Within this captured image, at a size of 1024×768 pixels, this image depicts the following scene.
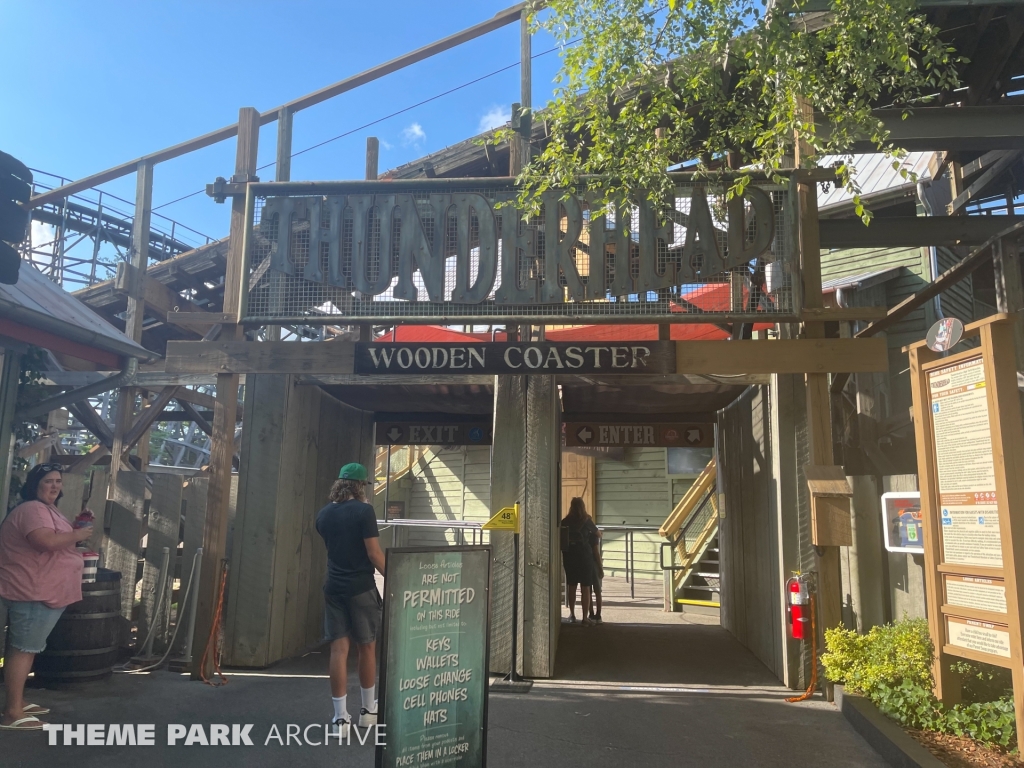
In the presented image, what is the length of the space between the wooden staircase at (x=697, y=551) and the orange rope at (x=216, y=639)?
7476 millimetres

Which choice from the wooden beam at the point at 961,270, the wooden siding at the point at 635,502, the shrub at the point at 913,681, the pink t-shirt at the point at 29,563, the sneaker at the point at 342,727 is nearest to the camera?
the shrub at the point at 913,681

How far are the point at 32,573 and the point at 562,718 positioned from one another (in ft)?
12.8

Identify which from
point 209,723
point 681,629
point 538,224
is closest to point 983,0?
point 538,224

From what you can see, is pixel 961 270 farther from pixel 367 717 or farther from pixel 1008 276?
pixel 367 717

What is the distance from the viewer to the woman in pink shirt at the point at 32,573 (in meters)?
5.42

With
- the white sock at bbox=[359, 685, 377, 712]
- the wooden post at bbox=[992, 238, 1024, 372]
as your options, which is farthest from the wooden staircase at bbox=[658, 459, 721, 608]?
the white sock at bbox=[359, 685, 377, 712]

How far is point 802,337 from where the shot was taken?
279 inches

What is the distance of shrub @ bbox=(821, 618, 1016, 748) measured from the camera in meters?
4.85

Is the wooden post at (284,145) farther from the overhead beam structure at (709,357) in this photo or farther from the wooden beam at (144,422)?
the wooden beam at (144,422)

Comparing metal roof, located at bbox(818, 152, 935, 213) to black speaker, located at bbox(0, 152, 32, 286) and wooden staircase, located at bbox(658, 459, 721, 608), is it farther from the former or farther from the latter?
black speaker, located at bbox(0, 152, 32, 286)

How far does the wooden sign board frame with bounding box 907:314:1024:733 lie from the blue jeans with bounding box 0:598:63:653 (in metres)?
6.00

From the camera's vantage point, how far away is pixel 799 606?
663cm

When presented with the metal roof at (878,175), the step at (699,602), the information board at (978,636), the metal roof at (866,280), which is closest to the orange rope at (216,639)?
the information board at (978,636)

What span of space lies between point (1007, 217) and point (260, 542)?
8.42 metres
